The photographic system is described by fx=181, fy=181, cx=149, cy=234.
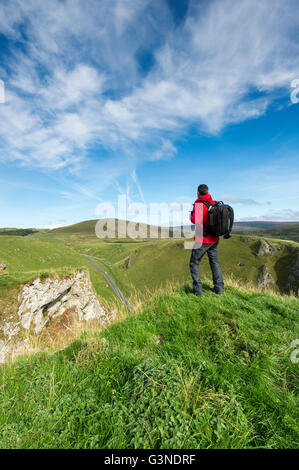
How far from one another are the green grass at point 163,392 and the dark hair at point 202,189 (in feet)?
14.5

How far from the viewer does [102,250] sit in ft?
635

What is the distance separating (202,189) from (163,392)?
244 inches

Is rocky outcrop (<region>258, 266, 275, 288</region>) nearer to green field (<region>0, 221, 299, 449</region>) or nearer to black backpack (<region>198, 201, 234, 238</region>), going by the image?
green field (<region>0, 221, 299, 449</region>)

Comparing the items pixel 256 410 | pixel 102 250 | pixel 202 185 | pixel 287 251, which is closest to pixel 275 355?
pixel 256 410

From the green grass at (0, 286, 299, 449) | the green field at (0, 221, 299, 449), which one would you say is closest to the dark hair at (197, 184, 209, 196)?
the green field at (0, 221, 299, 449)

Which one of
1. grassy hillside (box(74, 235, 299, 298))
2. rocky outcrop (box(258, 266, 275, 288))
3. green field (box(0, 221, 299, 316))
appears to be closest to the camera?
green field (box(0, 221, 299, 316))

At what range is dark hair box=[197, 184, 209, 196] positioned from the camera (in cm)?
695

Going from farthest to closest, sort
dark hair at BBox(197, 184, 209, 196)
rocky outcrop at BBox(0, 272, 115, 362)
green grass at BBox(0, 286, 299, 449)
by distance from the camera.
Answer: rocky outcrop at BBox(0, 272, 115, 362), dark hair at BBox(197, 184, 209, 196), green grass at BBox(0, 286, 299, 449)

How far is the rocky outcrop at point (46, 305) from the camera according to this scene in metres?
23.5

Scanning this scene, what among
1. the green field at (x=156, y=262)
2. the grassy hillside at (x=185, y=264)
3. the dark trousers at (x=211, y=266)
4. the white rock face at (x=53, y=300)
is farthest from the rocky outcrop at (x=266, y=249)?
the dark trousers at (x=211, y=266)

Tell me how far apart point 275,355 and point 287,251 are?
124326 mm

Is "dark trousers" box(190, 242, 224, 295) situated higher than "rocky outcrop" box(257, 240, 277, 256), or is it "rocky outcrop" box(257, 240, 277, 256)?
"dark trousers" box(190, 242, 224, 295)

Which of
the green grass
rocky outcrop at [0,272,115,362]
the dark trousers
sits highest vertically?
the dark trousers

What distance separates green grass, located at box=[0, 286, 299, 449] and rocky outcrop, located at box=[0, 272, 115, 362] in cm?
1298
